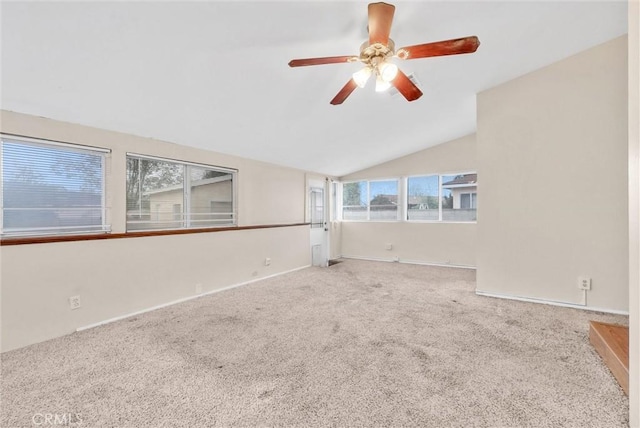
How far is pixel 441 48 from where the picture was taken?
1726 millimetres

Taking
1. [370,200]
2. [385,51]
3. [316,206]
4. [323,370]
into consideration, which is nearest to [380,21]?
[385,51]

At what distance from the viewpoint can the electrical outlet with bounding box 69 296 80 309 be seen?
99.0 inches

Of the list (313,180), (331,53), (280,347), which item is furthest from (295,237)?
(331,53)

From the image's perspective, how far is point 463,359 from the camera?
2.06 m

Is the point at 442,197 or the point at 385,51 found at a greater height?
the point at 385,51

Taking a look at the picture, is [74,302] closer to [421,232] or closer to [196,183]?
[196,183]

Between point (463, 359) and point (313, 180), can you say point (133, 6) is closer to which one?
point (463, 359)

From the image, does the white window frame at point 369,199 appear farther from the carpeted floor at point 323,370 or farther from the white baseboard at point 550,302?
the carpeted floor at point 323,370

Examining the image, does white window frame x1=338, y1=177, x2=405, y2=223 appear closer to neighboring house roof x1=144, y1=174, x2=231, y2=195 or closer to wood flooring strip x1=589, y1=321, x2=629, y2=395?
neighboring house roof x1=144, y1=174, x2=231, y2=195

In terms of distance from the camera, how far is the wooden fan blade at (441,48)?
1635mm

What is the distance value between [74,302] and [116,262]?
0.46 m

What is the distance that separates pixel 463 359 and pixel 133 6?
314 centimetres

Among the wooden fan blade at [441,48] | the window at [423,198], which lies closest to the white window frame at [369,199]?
the window at [423,198]

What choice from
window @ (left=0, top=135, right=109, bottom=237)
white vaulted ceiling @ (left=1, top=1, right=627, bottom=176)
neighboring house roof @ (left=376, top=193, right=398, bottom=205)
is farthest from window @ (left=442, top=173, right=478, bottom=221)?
window @ (left=0, top=135, right=109, bottom=237)
